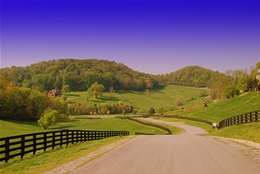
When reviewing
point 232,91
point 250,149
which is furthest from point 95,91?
point 250,149

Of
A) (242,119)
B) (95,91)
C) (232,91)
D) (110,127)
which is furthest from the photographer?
(95,91)

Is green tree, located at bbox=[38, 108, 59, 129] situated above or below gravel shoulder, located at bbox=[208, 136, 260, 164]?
below

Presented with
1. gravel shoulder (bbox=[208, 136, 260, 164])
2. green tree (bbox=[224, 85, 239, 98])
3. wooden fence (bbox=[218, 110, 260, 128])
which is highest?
green tree (bbox=[224, 85, 239, 98])

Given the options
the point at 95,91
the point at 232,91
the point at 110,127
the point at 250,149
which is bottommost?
the point at 110,127

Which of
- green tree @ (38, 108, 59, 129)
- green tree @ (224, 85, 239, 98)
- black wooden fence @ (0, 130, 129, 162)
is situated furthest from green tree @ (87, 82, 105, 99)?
black wooden fence @ (0, 130, 129, 162)

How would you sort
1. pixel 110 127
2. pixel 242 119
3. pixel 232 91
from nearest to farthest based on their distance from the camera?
pixel 242 119, pixel 110 127, pixel 232 91

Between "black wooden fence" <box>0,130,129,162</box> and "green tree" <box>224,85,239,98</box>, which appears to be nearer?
"black wooden fence" <box>0,130,129,162</box>

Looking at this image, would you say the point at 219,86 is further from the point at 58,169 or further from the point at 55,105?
the point at 58,169

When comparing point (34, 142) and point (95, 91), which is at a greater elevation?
point (95, 91)

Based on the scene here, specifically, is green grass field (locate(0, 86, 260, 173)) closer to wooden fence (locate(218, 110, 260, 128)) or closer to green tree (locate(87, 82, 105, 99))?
wooden fence (locate(218, 110, 260, 128))

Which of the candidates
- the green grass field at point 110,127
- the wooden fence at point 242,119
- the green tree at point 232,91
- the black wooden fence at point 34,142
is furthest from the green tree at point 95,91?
the black wooden fence at point 34,142

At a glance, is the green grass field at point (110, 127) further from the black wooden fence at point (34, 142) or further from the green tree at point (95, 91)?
the green tree at point (95, 91)

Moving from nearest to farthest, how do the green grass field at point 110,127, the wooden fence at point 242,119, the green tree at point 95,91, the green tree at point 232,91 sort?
1. the green grass field at point 110,127
2. the wooden fence at point 242,119
3. the green tree at point 232,91
4. the green tree at point 95,91

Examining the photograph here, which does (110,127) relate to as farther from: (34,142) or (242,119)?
(34,142)
